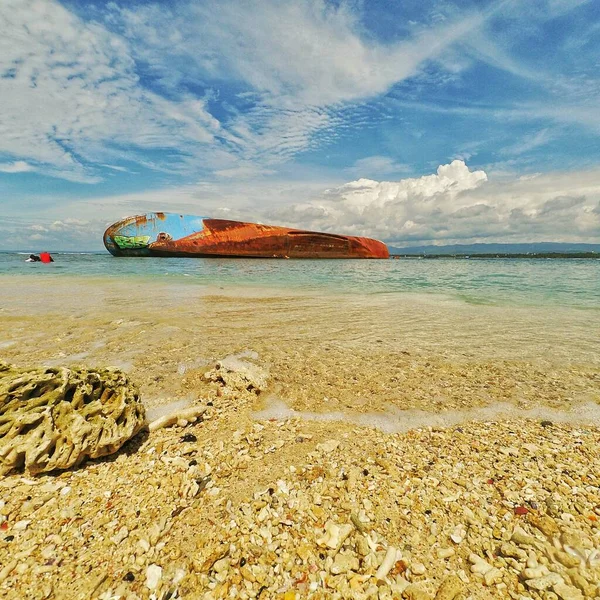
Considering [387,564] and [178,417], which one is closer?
[387,564]

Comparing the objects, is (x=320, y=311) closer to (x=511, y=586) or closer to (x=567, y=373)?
(x=567, y=373)

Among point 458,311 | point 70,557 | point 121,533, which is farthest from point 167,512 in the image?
point 458,311

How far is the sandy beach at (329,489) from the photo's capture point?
158 cm

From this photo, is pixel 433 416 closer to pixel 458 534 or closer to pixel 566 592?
pixel 458 534

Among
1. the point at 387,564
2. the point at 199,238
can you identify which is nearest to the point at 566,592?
Answer: the point at 387,564

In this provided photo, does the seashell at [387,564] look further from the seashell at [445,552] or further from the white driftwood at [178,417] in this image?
the white driftwood at [178,417]

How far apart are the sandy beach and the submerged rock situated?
0.15 metres

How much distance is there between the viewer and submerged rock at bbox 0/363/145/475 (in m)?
2.24

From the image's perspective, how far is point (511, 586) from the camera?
1.53m

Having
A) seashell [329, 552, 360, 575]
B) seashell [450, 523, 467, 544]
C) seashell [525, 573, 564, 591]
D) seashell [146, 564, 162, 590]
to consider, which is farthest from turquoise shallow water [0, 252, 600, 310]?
seashell [146, 564, 162, 590]

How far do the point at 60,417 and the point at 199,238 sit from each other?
133 feet

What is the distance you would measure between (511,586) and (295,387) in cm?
279

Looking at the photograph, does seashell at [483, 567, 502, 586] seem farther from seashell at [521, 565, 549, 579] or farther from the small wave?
the small wave

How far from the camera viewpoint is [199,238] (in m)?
40.5
